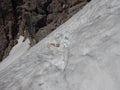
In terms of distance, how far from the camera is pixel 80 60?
16.9ft

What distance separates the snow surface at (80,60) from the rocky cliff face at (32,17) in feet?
56.0

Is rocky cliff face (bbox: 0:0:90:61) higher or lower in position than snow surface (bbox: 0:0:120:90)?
lower

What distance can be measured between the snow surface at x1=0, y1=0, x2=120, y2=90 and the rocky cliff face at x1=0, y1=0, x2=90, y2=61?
56.0 feet

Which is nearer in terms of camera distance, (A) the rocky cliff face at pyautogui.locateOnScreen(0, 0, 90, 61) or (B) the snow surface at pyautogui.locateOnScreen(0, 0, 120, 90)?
(B) the snow surface at pyautogui.locateOnScreen(0, 0, 120, 90)

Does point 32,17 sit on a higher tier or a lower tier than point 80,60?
lower

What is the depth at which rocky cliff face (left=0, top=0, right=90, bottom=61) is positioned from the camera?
2689 cm

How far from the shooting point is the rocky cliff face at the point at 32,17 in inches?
1059

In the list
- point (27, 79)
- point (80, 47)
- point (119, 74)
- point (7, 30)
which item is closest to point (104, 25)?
point (80, 47)

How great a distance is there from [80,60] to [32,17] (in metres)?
26.8

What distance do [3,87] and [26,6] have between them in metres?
27.2

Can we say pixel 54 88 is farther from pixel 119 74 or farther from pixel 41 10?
pixel 41 10

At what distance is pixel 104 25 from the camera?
5.84m

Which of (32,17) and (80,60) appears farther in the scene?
(32,17)

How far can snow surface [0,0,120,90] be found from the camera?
4488 mm
